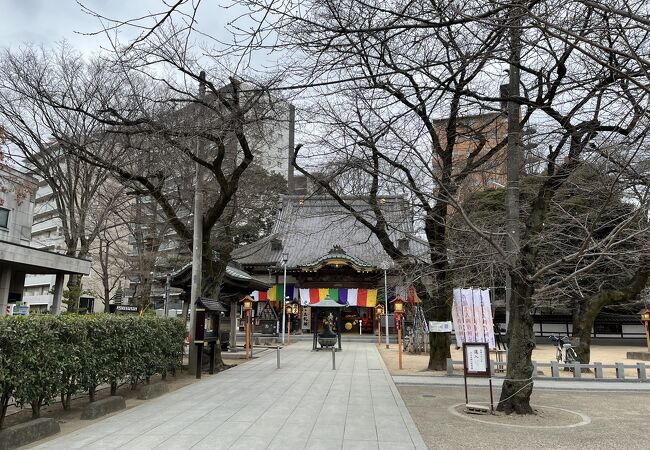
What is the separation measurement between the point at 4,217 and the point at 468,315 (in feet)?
77.3

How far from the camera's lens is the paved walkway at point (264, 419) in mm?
6051

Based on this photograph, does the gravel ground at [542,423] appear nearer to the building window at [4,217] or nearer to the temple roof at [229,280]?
the temple roof at [229,280]

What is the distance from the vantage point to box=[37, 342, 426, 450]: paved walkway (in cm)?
605

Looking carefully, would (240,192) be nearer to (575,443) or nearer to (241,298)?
(241,298)

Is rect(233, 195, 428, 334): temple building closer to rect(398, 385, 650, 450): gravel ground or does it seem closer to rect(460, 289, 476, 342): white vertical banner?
rect(460, 289, 476, 342): white vertical banner

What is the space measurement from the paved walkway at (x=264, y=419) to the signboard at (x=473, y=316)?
3.22 metres

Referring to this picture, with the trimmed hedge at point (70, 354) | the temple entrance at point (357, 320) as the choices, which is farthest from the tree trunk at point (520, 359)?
the temple entrance at point (357, 320)

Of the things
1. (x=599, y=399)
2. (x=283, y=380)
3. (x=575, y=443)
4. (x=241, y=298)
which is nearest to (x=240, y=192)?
(x=241, y=298)

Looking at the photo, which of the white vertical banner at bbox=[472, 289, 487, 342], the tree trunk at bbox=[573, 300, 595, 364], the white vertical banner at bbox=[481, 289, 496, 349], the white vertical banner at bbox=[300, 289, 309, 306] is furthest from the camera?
the white vertical banner at bbox=[300, 289, 309, 306]

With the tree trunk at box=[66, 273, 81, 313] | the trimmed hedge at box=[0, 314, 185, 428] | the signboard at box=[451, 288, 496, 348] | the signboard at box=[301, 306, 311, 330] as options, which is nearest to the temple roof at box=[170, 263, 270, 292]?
the tree trunk at box=[66, 273, 81, 313]

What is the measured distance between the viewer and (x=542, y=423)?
767cm

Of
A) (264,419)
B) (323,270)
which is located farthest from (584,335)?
(323,270)

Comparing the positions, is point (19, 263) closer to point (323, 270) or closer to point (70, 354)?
point (70, 354)

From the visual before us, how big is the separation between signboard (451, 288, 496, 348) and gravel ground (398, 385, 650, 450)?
10.5 feet
